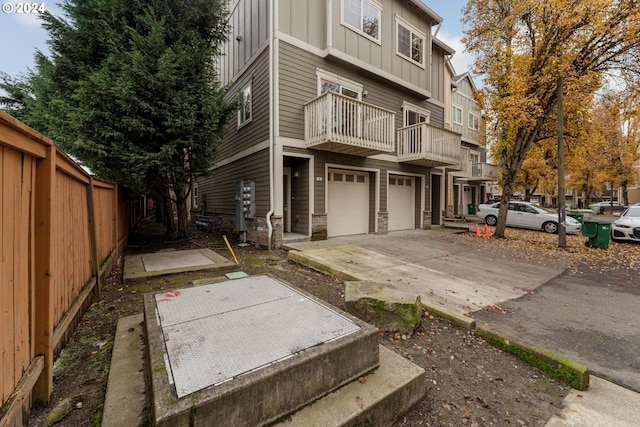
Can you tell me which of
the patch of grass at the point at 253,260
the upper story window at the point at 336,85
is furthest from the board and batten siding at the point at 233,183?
the upper story window at the point at 336,85

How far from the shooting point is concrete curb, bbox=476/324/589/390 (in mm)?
2414

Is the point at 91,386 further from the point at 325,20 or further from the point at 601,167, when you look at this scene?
the point at 601,167

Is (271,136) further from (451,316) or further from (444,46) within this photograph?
(444,46)

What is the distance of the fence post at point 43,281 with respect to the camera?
6.27 feet

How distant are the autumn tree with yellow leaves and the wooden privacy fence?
11.3 meters

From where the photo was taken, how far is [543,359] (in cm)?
264

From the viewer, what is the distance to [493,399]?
224cm

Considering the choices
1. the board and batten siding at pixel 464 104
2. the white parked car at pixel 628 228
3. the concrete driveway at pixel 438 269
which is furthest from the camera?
the board and batten siding at pixel 464 104

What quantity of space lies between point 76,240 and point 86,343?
1.21 m

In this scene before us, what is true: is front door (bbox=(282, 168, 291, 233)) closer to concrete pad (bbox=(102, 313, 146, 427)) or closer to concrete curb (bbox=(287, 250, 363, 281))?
concrete curb (bbox=(287, 250, 363, 281))

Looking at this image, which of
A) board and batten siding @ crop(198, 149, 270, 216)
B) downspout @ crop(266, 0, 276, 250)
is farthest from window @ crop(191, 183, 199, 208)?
downspout @ crop(266, 0, 276, 250)

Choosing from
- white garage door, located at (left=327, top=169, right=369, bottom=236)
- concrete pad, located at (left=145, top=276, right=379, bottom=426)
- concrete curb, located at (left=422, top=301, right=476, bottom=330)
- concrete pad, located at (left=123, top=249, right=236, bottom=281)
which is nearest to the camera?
concrete pad, located at (left=145, top=276, right=379, bottom=426)

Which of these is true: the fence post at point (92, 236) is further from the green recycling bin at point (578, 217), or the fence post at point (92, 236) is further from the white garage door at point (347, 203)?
the green recycling bin at point (578, 217)

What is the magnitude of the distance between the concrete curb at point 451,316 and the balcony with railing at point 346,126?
4965 mm
